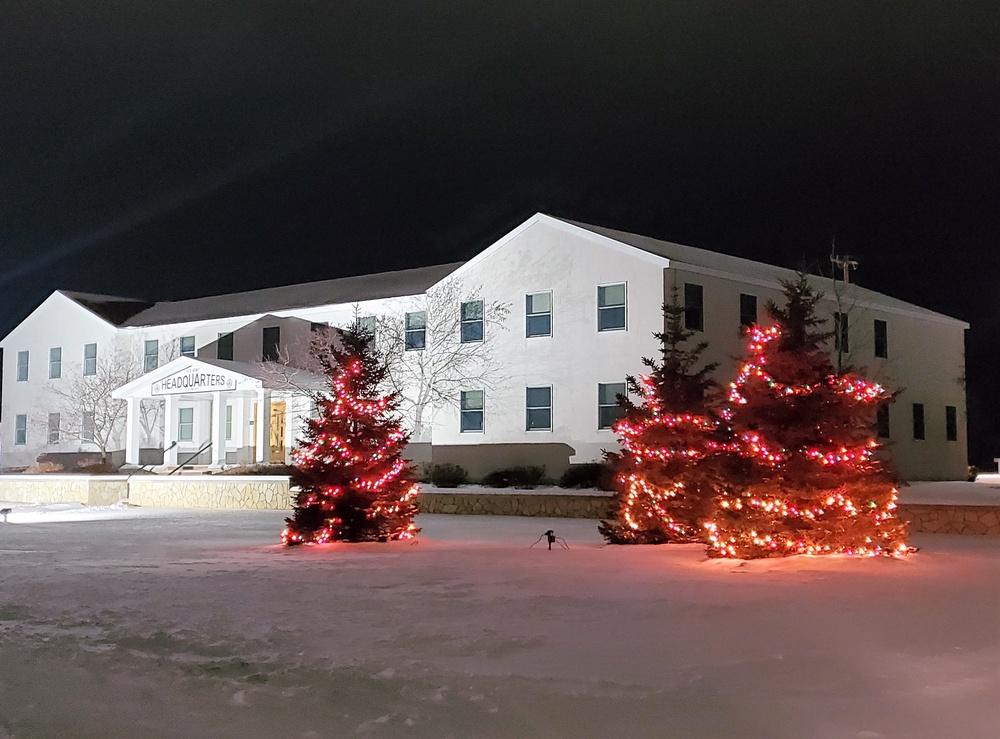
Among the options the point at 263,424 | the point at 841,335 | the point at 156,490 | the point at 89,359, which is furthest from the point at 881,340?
the point at 89,359

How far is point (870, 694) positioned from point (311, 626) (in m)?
4.42

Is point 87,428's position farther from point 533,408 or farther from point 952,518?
point 952,518

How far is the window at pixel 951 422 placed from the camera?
33.8m

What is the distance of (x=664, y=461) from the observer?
1486 centimetres

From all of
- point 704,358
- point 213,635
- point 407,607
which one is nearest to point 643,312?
point 704,358

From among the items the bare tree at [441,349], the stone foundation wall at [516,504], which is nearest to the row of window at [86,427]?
the bare tree at [441,349]

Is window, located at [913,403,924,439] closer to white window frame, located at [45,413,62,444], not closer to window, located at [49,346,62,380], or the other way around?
white window frame, located at [45,413,62,444]

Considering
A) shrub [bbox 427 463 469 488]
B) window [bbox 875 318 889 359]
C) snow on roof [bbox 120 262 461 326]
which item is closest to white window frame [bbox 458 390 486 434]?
shrub [bbox 427 463 469 488]

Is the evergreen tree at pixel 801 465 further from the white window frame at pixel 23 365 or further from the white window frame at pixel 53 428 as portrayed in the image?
the white window frame at pixel 23 365

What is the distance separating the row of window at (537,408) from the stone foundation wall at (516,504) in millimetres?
3509

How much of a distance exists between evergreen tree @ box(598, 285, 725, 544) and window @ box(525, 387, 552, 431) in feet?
39.3

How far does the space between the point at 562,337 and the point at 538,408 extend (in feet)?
6.86

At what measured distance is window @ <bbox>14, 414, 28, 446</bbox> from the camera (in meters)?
43.0

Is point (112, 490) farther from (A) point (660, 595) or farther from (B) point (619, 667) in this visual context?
(B) point (619, 667)
